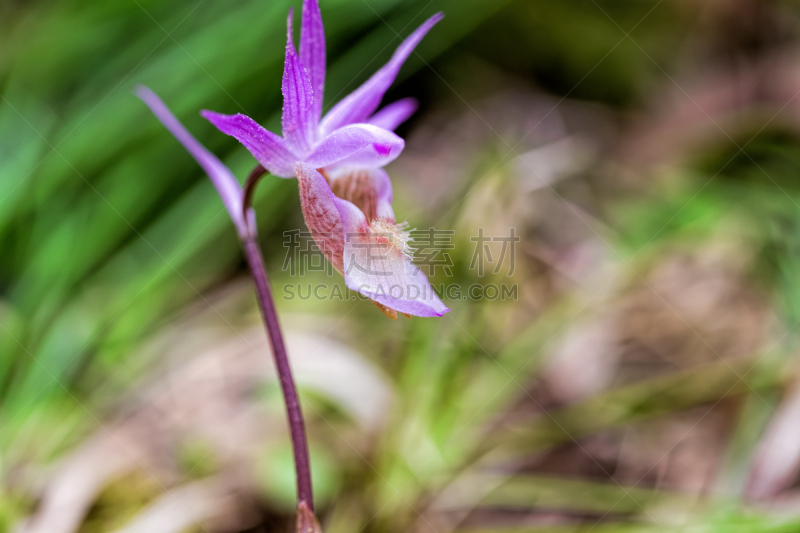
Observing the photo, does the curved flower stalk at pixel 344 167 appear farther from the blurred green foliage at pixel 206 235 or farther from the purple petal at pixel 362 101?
the blurred green foliage at pixel 206 235

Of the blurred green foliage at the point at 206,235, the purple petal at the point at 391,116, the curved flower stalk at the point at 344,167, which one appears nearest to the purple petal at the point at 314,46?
the curved flower stalk at the point at 344,167

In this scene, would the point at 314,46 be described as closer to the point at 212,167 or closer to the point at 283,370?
the point at 212,167

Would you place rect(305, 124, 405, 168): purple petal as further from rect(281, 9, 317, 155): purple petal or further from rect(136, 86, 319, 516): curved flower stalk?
rect(136, 86, 319, 516): curved flower stalk

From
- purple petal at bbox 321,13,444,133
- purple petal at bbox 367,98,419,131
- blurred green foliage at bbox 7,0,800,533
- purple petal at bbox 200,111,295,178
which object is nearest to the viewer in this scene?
purple petal at bbox 200,111,295,178

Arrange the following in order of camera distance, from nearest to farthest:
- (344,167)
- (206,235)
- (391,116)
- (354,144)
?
(354,144) < (344,167) < (391,116) < (206,235)

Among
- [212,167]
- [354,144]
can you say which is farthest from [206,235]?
[354,144]

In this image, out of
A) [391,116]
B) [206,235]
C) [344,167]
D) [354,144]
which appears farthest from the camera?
[206,235]

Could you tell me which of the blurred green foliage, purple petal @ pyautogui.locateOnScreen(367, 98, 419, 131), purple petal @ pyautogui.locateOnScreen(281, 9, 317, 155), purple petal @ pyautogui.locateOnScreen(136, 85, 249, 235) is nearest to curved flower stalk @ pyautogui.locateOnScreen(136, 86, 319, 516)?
purple petal @ pyautogui.locateOnScreen(136, 85, 249, 235)
